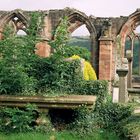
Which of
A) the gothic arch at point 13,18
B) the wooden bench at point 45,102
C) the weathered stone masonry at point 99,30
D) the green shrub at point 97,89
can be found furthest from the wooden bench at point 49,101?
the gothic arch at point 13,18

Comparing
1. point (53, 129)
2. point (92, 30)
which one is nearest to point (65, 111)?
point (53, 129)

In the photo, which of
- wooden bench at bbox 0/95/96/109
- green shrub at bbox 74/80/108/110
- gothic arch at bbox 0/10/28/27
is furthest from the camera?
gothic arch at bbox 0/10/28/27

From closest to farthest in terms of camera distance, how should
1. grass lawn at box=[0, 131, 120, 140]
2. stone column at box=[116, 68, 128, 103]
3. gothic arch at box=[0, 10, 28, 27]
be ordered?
grass lawn at box=[0, 131, 120, 140]
stone column at box=[116, 68, 128, 103]
gothic arch at box=[0, 10, 28, 27]

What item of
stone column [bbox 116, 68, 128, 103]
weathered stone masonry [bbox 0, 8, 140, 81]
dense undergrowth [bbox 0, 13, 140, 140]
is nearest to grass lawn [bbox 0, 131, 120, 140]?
dense undergrowth [bbox 0, 13, 140, 140]

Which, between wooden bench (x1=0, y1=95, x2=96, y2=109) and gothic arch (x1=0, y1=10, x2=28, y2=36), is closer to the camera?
wooden bench (x1=0, y1=95, x2=96, y2=109)

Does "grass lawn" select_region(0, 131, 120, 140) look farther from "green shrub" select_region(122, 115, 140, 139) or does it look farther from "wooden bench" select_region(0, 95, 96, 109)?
"wooden bench" select_region(0, 95, 96, 109)

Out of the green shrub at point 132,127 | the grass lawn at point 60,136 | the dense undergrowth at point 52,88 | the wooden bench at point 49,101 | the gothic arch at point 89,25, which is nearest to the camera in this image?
the green shrub at point 132,127

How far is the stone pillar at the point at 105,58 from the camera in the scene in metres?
22.5

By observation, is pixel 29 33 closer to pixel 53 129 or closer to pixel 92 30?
pixel 53 129

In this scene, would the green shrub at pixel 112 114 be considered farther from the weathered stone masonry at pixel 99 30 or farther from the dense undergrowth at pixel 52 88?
the weathered stone masonry at pixel 99 30

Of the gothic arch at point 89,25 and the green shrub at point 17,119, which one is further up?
the gothic arch at point 89,25

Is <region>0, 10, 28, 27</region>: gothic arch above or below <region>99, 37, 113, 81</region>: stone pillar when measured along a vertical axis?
above

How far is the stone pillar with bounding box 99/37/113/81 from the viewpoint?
22531mm

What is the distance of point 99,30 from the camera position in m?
23.7
